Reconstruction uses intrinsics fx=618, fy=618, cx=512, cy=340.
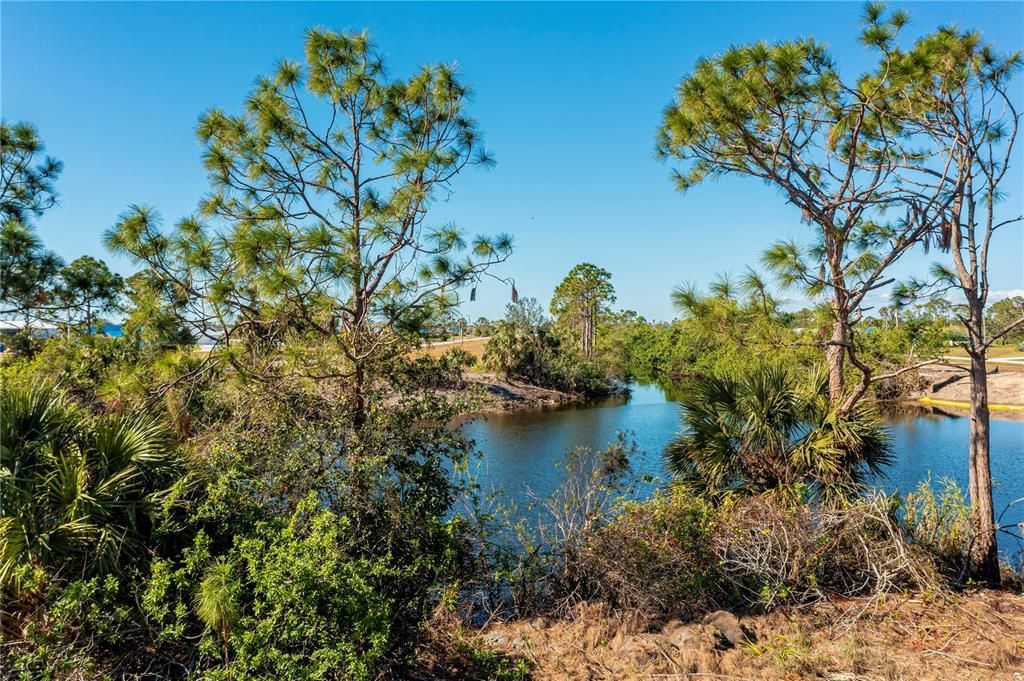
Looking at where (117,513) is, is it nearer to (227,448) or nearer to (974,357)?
(227,448)

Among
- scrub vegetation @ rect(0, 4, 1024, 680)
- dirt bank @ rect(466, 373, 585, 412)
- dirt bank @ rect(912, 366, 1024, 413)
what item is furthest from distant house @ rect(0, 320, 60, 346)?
dirt bank @ rect(912, 366, 1024, 413)

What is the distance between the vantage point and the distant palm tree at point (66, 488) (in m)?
4.36

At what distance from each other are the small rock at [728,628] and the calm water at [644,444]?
3.26 metres

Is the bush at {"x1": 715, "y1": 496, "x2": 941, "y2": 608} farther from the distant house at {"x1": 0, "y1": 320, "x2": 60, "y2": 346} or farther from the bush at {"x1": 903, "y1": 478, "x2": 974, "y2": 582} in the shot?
the distant house at {"x1": 0, "y1": 320, "x2": 60, "y2": 346}

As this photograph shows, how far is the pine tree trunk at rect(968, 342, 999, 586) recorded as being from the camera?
7.52m

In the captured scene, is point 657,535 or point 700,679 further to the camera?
point 657,535

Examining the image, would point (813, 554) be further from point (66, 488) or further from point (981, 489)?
point (66, 488)

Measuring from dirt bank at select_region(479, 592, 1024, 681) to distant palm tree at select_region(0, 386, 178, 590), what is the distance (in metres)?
3.43

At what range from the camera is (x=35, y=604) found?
4.59m

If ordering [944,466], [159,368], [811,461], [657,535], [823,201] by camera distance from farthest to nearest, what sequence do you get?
[944,466] → [823,201] → [811,461] → [657,535] → [159,368]

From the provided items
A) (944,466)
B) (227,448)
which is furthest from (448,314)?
(944,466)

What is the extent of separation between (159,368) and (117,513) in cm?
152

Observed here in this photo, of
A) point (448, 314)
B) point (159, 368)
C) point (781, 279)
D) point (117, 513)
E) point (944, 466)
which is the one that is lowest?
point (944, 466)

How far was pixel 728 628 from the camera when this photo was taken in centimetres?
589
